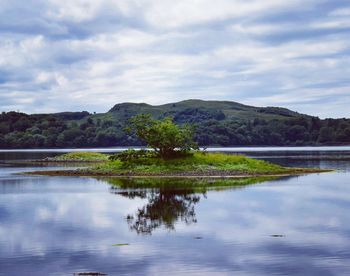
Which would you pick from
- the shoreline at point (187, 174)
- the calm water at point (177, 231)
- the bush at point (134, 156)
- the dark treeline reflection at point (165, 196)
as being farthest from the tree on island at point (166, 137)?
the calm water at point (177, 231)

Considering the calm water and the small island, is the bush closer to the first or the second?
the small island

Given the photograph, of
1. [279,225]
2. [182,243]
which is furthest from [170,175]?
[182,243]

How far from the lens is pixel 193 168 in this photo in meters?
81.0

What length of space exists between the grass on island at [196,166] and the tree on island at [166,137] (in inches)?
54.8

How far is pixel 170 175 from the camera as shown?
78125 millimetres

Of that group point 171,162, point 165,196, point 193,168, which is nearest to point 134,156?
point 171,162

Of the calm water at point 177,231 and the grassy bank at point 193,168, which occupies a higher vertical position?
the grassy bank at point 193,168

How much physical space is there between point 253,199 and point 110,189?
55.5ft

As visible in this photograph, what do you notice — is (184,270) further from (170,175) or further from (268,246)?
(170,175)

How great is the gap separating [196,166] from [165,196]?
31295 millimetres

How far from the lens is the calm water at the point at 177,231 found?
2433 cm

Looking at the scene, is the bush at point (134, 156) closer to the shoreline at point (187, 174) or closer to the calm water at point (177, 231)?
the shoreline at point (187, 174)

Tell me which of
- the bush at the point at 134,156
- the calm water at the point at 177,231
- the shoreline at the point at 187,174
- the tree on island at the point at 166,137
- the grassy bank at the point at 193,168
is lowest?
the calm water at the point at 177,231

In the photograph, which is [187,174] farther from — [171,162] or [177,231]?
[177,231]
